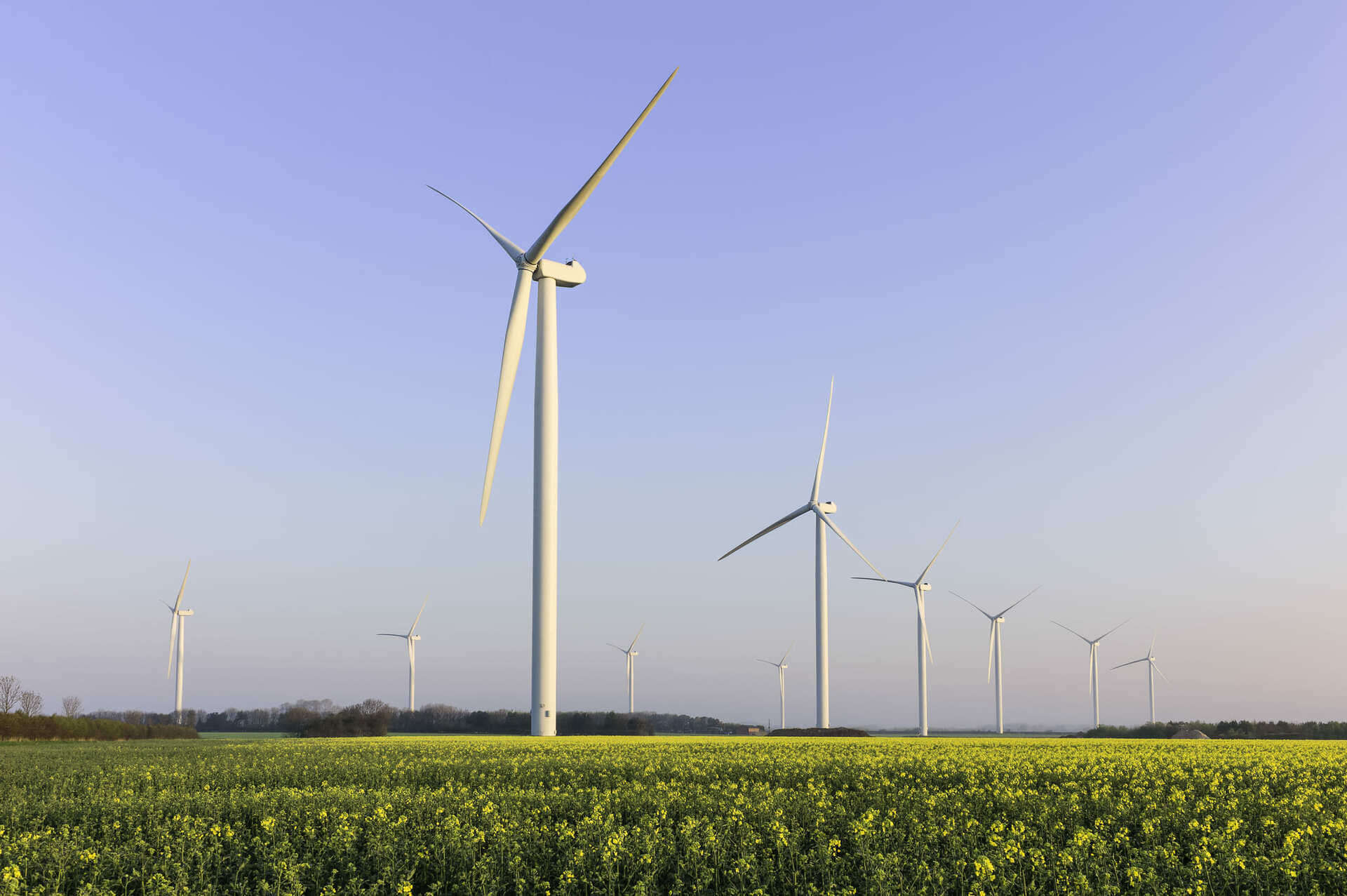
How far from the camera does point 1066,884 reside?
1236 centimetres

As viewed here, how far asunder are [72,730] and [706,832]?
9678 centimetres

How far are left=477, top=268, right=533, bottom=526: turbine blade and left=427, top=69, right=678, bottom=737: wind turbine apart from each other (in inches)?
1.9

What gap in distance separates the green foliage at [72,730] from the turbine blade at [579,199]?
6278 cm

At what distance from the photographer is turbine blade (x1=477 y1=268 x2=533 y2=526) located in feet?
192

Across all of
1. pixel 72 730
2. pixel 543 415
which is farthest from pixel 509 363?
pixel 72 730

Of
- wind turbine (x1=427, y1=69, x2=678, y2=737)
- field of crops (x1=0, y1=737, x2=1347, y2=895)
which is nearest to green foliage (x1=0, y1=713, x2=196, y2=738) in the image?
wind turbine (x1=427, y1=69, x2=678, y2=737)

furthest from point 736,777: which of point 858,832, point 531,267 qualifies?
point 531,267

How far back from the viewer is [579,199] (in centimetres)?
6162

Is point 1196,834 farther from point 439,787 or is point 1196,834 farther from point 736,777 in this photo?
point 439,787

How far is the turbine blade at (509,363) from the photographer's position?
58.5m

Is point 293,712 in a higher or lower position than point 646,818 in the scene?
lower

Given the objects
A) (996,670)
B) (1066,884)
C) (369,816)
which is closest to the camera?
(1066,884)

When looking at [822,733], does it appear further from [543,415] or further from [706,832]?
[706,832]

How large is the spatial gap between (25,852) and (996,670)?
402ft
